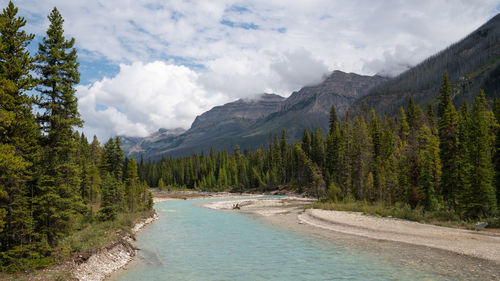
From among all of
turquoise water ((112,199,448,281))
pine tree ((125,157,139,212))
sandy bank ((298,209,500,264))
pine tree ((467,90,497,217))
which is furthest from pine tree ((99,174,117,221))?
pine tree ((467,90,497,217))

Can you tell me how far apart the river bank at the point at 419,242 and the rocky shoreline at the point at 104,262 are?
17813 millimetres

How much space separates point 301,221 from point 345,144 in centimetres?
3967

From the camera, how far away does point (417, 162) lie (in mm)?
42688

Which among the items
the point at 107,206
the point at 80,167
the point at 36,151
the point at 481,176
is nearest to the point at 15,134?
the point at 36,151

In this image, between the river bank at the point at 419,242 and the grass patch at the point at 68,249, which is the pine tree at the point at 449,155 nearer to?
the river bank at the point at 419,242

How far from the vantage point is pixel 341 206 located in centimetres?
5028

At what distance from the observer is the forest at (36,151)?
14.8 meters

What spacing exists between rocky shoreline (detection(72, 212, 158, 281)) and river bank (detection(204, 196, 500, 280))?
701 inches

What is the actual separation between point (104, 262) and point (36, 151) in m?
7.90

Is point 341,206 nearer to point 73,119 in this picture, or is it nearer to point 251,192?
point 73,119

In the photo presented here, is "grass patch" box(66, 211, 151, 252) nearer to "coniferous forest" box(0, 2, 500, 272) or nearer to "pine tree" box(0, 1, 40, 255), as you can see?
"coniferous forest" box(0, 2, 500, 272)

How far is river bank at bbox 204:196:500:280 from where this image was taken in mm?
18612

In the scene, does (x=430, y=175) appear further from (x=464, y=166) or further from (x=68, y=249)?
(x=68, y=249)

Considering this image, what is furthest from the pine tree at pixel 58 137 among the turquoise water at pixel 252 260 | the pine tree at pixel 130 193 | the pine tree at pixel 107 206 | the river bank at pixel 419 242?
the pine tree at pixel 130 193
